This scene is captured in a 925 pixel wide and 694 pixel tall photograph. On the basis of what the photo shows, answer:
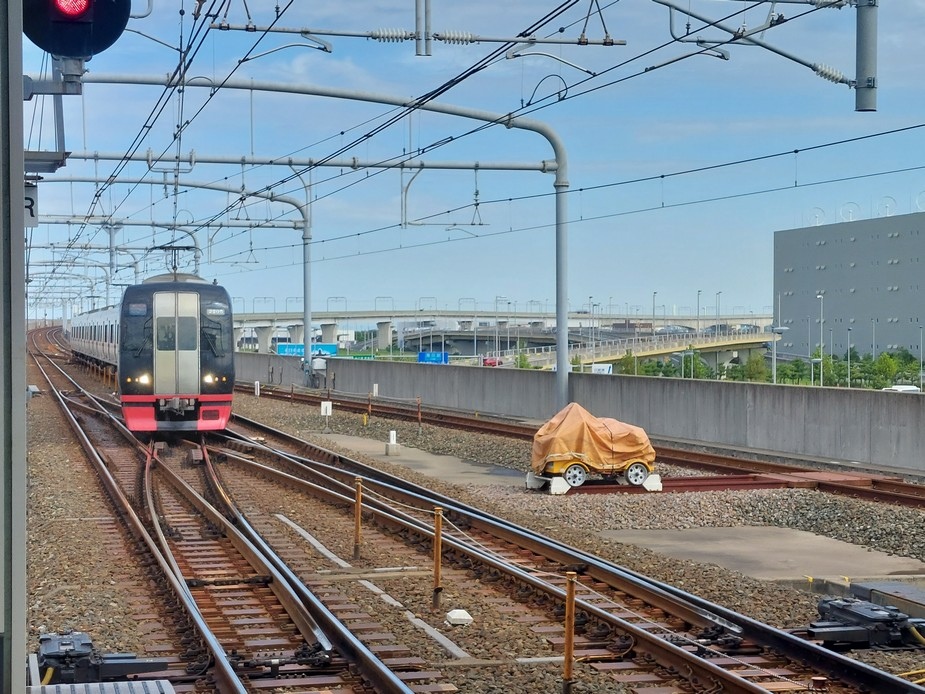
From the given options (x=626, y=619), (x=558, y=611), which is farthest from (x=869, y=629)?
(x=558, y=611)

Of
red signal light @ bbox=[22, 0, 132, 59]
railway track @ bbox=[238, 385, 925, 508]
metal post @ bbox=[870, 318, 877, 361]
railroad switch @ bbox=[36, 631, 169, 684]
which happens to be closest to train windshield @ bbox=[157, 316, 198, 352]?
railway track @ bbox=[238, 385, 925, 508]

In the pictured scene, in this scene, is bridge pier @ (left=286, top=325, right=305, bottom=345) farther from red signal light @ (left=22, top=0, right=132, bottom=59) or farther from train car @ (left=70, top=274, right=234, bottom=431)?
red signal light @ (left=22, top=0, right=132, bottom=59)

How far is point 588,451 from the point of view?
701 inches

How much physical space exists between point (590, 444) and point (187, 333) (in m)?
10.5

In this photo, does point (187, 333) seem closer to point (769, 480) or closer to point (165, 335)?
point (165, 335)

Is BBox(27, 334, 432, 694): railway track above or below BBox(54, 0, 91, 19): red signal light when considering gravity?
below

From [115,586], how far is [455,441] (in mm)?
15832

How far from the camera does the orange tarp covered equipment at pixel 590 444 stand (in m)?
17.6

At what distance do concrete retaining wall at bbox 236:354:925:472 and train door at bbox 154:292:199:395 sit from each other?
984 cm

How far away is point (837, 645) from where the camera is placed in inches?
341

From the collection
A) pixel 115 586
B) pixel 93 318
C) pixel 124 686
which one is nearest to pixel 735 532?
pixel 115 586

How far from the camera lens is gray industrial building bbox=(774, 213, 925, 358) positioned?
6750 centimetres

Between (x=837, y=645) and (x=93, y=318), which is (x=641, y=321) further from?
(x=837, y=645)

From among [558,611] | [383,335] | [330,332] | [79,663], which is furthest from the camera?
[330,332]
